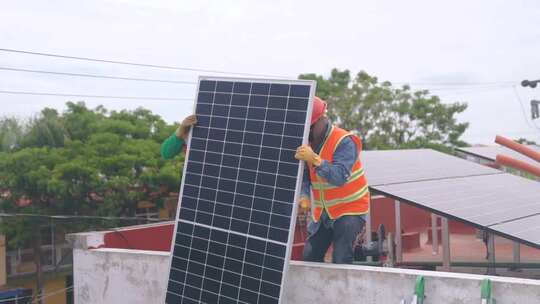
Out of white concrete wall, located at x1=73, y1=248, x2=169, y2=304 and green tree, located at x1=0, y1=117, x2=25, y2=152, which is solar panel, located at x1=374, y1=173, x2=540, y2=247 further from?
green tree, located at x1=0, y1=117, x2=25, y2=152

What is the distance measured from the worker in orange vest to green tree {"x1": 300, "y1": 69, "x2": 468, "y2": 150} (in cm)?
2322

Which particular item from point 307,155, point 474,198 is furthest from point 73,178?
point 307,155

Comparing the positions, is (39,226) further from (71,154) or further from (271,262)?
(271,262)

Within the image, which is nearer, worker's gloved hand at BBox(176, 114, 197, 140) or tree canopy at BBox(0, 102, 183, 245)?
worker's gloved hand at BBox(176, 114, 197, 140)

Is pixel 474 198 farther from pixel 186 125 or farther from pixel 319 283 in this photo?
pixel 186 125

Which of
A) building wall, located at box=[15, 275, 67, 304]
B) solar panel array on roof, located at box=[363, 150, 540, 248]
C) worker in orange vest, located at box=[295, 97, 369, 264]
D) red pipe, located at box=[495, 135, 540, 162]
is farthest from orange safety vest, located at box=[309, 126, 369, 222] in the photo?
building wall, located at box=[15, 275, 67, 304]

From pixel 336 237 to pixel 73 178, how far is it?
603 inches

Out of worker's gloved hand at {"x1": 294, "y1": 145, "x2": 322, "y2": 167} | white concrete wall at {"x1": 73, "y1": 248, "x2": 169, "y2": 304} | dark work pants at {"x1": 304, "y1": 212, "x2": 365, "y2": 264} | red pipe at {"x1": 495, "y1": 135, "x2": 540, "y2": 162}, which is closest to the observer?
worker's gloved hand at {"x1": 294, "y1": 145, "x2": 322, "y2": 167}

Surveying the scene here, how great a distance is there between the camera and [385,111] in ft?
97.2

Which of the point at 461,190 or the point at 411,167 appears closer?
the point at 461,190

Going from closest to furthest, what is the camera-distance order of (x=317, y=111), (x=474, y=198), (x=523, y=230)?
(x=317, y=111) → (x=523, y=230) → (x=474, y=198)

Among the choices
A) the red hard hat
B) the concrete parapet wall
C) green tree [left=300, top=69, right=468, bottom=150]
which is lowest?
the concrete parapet wall

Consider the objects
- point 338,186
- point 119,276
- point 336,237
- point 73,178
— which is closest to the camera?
point 338,186

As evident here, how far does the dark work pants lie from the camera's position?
5.22 metres
